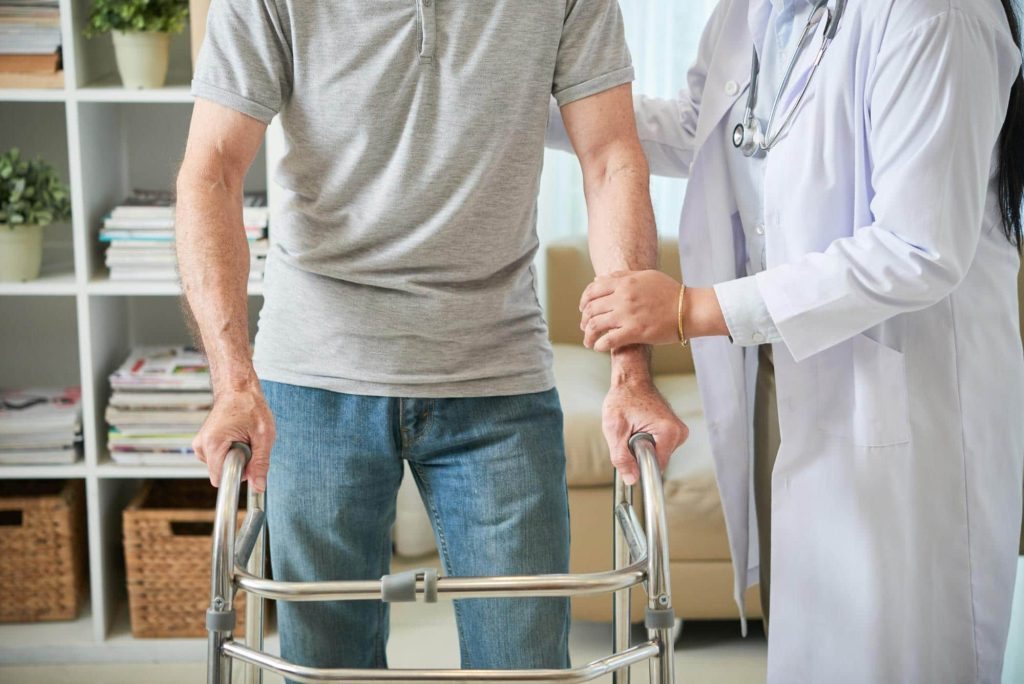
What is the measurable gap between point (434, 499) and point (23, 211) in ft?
4.91

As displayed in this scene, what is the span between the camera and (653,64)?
10.4ft

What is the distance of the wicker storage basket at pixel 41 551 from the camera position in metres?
2.57

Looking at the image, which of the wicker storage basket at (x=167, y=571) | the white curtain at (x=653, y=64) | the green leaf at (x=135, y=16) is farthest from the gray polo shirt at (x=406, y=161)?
the white curtain at (x=653, y=64)

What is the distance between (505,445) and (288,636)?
0.38 m

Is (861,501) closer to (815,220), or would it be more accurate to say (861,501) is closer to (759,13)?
(815,220)

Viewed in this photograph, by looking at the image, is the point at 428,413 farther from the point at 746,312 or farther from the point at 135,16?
the point at 135,16

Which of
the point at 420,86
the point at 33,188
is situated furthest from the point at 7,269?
the point at 420,86

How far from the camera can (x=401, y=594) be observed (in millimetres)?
1021

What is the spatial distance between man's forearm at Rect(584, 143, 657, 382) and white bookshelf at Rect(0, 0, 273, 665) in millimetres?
1159

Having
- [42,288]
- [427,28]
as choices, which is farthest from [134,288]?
[427,28]

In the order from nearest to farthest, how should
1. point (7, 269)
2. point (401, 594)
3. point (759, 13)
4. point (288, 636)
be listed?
1. point (401, 594)
2. point (288, 636)
3. point (759, 13)
4. point (7, 269)

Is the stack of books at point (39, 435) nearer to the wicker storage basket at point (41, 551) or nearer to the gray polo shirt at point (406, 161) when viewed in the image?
the wicker storage basket at point (41, 551)

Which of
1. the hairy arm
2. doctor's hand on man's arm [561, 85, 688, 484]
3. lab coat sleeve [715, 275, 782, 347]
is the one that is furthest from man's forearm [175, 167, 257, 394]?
lab coat sleeve [715, 275, 782, 347]

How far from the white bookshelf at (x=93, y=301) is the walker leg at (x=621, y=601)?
1.31 m
